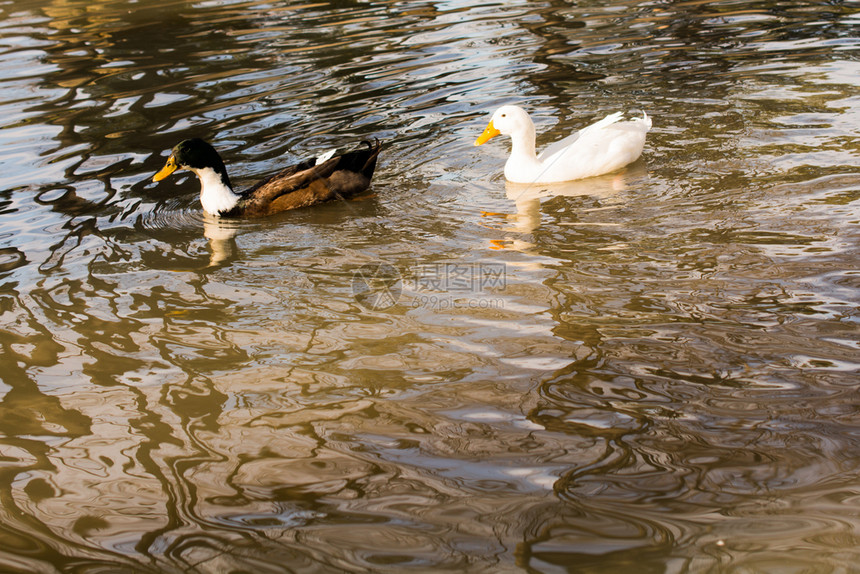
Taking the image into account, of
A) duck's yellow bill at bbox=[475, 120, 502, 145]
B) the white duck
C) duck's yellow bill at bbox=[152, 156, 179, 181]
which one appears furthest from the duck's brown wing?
the white duck

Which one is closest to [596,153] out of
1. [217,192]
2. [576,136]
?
[576,136]

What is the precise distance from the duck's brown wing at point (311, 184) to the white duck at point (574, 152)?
138 cm

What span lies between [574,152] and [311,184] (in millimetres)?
2518

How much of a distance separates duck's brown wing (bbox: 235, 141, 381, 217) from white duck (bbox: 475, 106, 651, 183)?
4.52 ft

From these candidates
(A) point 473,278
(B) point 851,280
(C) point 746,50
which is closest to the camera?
(B) point 851,280

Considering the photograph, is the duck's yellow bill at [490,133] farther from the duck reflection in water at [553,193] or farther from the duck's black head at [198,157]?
the duck's black head at [198,157]

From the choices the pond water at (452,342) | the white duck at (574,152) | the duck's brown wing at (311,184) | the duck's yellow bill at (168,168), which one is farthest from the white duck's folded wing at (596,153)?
the duck's yellow bill at (168,168)

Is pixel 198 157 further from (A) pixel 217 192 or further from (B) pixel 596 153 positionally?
(B) pixel 596 153

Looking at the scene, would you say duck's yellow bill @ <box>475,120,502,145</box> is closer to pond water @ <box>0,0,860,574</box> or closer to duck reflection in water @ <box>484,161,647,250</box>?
pond water @ <box>0,0,860,574</box>

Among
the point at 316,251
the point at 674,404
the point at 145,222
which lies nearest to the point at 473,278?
the point at 316,251

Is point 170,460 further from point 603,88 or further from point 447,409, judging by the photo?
point 603,88

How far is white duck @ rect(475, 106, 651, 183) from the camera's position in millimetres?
7676

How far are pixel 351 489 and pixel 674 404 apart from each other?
1656 mm

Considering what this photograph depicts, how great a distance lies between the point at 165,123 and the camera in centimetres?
1092
